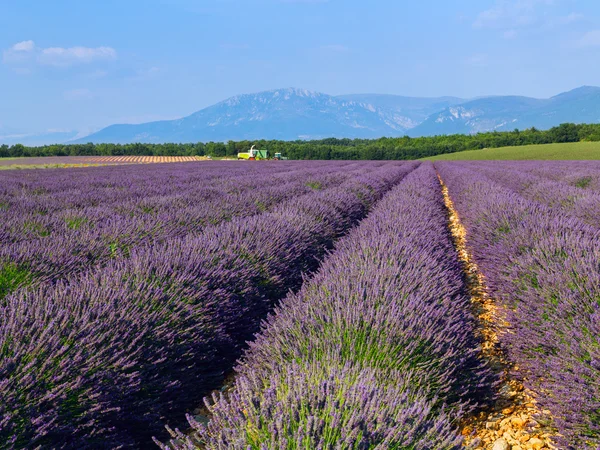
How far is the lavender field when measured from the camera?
4.38 feet

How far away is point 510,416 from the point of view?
2.26m

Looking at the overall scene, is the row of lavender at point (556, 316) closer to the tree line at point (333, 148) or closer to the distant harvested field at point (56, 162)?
the distant harvested field at point (56, 162)

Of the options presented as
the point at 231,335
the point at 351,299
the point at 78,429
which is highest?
the point at 351,299

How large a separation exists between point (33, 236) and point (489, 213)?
4784 mm

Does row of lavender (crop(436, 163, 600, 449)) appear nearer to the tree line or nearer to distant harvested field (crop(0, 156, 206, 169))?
distant harvested field (crop(0, 156, 206, 169))

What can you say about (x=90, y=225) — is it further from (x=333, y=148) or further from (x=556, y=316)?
(x=333, y=148)

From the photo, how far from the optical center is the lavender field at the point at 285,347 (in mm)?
Result: 1335

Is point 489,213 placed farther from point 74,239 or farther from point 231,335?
point 74,239

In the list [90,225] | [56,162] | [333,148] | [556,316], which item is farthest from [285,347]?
[333,148]

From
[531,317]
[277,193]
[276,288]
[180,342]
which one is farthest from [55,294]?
[277,193]

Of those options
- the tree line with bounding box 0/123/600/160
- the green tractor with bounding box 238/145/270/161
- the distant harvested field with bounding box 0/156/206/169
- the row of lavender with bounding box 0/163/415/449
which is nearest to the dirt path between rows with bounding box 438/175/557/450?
the row of lavender with bounding box 0/163/415/449

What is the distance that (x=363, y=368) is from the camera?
63.3 inches

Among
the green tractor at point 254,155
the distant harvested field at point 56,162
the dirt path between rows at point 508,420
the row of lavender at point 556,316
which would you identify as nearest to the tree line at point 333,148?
the green tractor at point 254,155

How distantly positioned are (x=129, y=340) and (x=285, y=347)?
2.29 feet
